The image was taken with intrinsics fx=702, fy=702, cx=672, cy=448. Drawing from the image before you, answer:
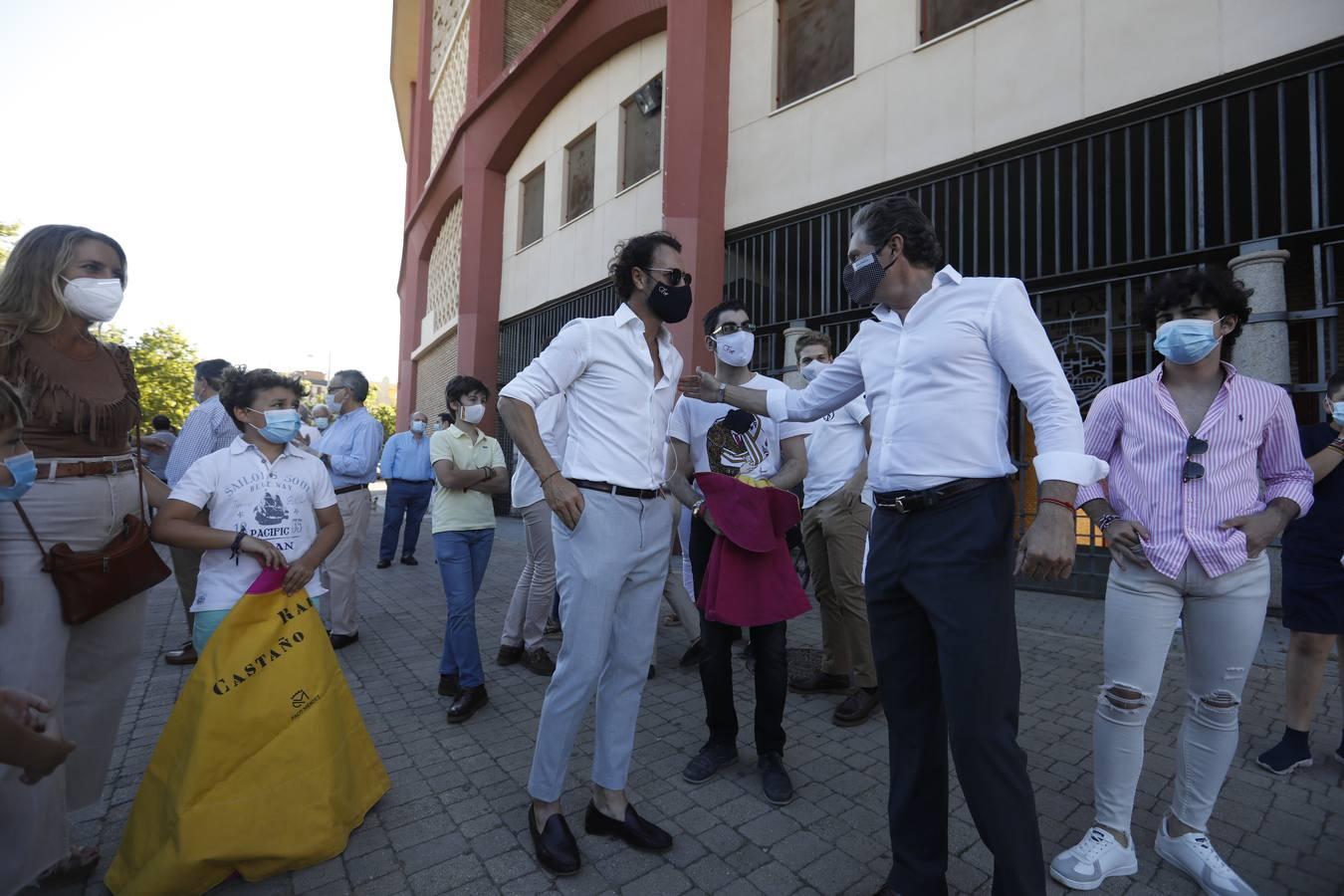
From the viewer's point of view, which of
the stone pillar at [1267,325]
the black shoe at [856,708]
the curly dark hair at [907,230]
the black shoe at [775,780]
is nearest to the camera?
the curly dark hair at [907,230]

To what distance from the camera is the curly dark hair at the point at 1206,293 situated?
2.49m

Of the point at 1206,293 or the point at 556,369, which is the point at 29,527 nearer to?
the point at 556,369

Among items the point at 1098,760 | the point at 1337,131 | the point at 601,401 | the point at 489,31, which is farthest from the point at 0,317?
the point at 489,31

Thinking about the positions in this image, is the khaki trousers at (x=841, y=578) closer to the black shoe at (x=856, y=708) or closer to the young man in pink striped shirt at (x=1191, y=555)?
the black shoe at (x=856, y=708)

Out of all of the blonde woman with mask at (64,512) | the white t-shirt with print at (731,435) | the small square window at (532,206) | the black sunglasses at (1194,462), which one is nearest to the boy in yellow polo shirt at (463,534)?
the white t-shirt with print at (731,435)

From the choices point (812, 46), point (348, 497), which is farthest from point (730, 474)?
point (812, 46)

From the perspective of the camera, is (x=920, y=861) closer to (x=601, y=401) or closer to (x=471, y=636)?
(x=601, y=401)

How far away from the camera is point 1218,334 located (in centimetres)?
250

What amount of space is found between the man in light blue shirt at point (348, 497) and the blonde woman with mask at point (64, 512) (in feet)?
9.08

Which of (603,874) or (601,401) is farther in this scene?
(601,401)

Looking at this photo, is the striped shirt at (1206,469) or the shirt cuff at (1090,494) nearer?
the striped shirt at (1206,469)

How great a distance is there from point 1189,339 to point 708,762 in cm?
254

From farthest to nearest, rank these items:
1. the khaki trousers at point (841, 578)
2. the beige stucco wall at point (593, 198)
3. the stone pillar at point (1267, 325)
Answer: the beige stucco wall at point (593, 198), the stone pillar at point (1267, 325), the khaki trousers at point (841, 578)

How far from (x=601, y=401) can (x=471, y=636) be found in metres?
2.08
